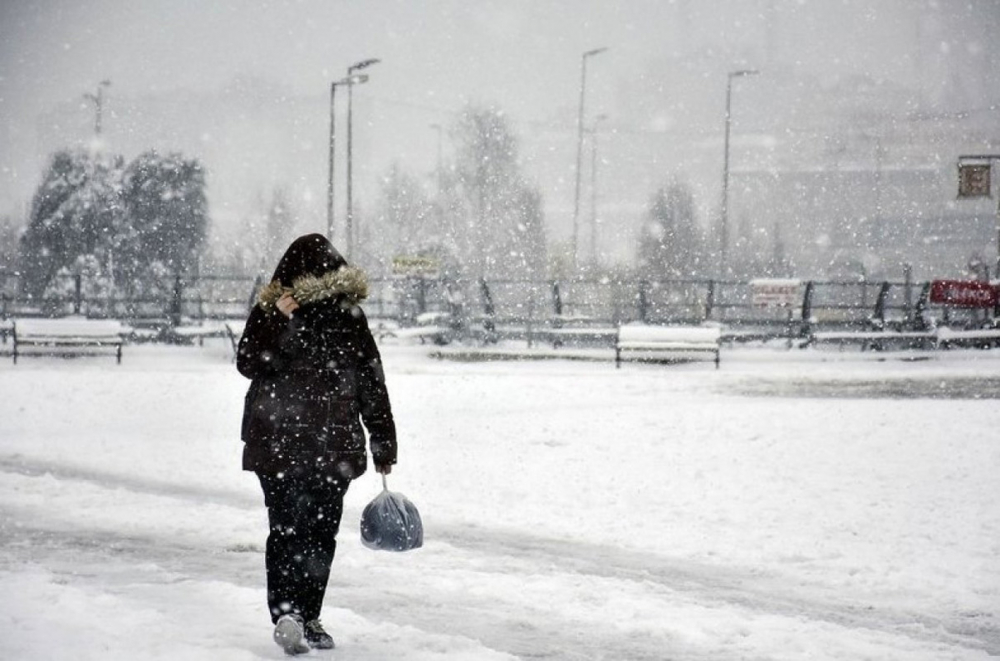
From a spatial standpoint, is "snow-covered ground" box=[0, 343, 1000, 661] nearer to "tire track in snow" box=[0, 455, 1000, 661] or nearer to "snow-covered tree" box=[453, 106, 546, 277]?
"tire track in snow" box=[0, 455, 1000, 661]

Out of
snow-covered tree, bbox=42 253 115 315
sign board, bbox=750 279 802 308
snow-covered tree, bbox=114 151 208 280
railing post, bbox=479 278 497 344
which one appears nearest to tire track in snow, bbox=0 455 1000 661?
railing post, bbox=479 278 497 344

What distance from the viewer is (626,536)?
9.13m

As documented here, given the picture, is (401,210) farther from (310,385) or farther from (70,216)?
(310,385)

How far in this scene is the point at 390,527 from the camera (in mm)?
5754

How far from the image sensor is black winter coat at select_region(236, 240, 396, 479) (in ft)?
18.1

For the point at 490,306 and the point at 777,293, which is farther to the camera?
the point at 490,306

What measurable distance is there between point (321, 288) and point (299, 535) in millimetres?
1094

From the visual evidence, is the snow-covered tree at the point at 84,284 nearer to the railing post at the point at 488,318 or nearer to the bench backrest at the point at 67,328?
the bench backrest at the point at 67,328

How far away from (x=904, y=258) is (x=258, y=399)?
103 m

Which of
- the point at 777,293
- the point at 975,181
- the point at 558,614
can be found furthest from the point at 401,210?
the point at 558,614

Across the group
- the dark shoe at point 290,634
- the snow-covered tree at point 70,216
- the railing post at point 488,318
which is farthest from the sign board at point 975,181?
the dark shoe at point 290,634

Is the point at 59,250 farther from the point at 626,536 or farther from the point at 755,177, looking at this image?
the point at 755,177

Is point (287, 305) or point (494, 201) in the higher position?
point (494, 201)

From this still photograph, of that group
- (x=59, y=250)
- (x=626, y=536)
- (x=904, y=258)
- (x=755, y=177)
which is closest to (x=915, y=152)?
(x=755, y=177)
